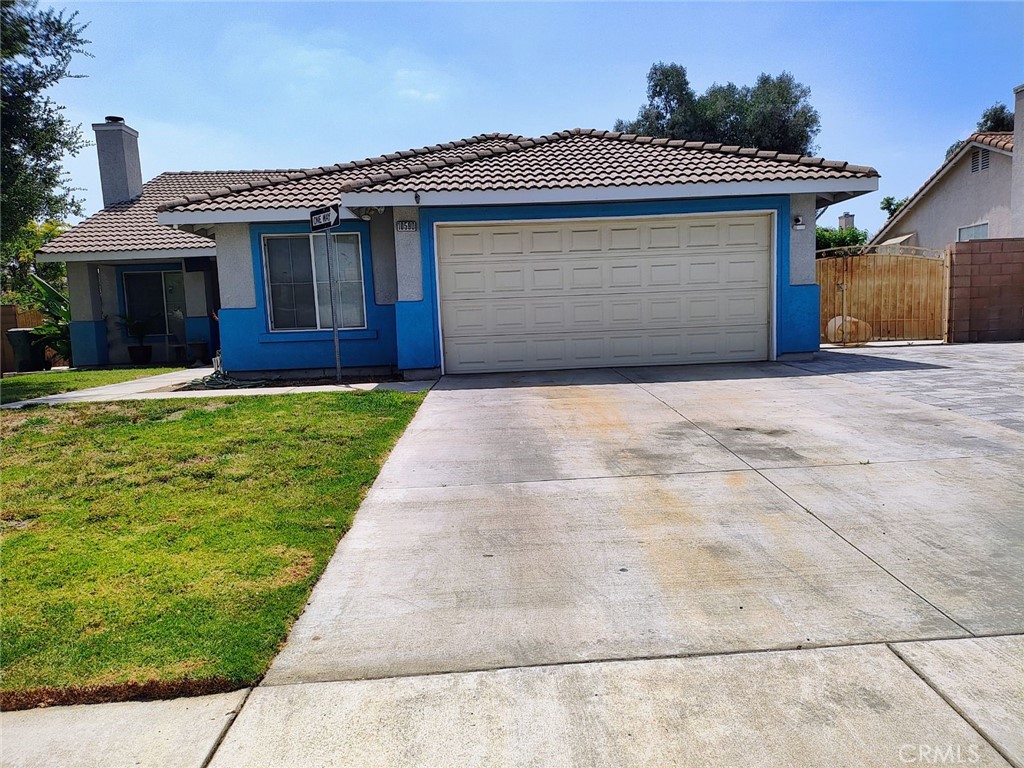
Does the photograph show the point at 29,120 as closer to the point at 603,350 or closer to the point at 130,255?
the point at 130,255

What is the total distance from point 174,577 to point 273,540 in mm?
601

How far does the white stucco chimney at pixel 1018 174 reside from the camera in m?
17.7

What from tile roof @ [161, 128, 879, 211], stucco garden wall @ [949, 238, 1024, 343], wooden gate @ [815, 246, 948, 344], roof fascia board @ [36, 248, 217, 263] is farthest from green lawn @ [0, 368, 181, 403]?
stucco garden wall @ [949, 238, 1024, 343]

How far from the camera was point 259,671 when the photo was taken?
9.40ft

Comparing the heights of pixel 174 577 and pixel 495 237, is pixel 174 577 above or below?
below

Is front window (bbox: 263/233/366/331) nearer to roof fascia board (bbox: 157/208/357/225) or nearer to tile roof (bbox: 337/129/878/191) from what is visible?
roof fascia board (bbox: 157/208/357/225)

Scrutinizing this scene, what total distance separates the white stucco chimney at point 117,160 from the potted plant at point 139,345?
4.01 metres

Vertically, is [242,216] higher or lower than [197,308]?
higher

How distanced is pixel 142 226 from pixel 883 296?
17195 mm

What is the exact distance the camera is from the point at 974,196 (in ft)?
67.9

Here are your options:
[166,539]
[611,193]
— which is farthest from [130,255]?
[166,539]

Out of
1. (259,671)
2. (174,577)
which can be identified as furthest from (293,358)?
(259,671)

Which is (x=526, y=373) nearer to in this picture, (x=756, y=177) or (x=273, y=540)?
(x=756, y=177)

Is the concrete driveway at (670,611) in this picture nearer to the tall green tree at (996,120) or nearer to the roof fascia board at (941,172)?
the roof fascia board at (941,172)
